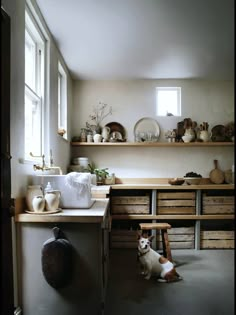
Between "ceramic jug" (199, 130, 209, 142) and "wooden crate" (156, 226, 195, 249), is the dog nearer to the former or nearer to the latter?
"wooden crate" (156, 226, 195, 249)

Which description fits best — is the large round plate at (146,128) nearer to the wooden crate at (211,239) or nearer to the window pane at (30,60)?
the wooden crate at (211,239)

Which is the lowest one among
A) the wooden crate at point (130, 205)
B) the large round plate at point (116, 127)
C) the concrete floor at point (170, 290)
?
the concrete floor at point (170, 290)

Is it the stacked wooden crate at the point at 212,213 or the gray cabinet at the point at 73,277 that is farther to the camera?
the stacked wooden crate at the point at 212,213

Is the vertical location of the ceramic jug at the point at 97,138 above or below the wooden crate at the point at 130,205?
above

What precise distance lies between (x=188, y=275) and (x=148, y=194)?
120cm

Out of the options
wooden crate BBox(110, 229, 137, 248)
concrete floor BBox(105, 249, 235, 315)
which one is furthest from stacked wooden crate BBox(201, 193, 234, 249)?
wooden crate BBox(110, 229, 137, 248)

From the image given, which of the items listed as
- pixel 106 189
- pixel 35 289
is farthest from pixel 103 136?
pixel 35 289

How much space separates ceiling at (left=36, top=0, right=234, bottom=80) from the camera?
2.19 m

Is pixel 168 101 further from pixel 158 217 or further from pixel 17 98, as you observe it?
pixel 17 98

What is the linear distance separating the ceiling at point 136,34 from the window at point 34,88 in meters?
0.20

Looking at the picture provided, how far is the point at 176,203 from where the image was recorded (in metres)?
3.64

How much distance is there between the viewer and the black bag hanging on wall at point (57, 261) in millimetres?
1724

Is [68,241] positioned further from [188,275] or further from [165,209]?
[165,209]

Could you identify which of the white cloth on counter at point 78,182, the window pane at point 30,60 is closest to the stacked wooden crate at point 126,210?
the white cloth on counter at point 78,182
